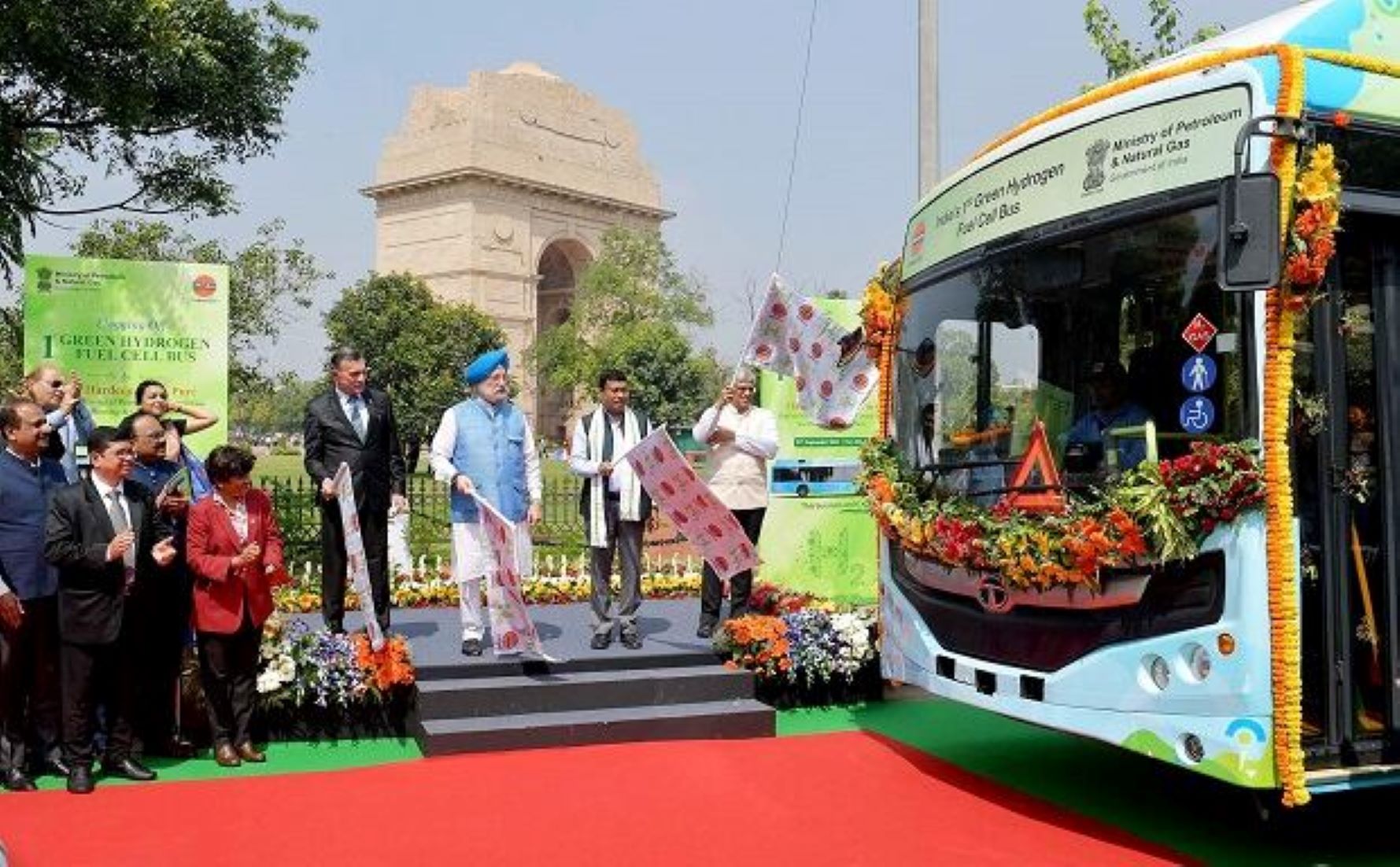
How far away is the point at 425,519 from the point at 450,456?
26.9 ft

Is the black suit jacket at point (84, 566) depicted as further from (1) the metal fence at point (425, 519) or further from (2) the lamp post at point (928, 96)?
(2) the lamp post at point (928, 96)

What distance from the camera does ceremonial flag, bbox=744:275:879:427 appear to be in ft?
30.4

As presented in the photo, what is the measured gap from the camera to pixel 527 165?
2655 inches

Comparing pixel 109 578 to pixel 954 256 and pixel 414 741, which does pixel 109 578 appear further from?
pixel 954 256

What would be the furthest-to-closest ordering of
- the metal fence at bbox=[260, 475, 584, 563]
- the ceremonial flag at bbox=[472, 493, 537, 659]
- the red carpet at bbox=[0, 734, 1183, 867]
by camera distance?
the metal fence at bbox=[260, 475, 584, 563], the ceremonial flag at bbox=[472, 493, 537, 659], the red carpet at bbox=[0, 734, 1183, 867]

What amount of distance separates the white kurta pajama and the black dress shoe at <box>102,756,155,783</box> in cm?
219

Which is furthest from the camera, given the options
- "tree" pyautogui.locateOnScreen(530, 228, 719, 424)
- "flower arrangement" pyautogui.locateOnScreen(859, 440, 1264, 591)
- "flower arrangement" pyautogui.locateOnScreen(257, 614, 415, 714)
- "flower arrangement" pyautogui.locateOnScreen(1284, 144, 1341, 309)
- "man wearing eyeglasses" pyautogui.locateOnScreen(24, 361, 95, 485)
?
"tree" pyautogui.locateOnScreen(530, 228, 719, 424)

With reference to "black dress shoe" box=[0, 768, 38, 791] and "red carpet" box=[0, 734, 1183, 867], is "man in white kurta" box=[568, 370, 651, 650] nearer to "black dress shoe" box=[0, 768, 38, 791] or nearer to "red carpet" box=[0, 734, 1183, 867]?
"red carpet" box=[0, 734, 1183, 867]

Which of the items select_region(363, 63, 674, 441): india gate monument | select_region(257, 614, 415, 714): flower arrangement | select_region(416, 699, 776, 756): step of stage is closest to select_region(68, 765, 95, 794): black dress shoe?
select_region(257, 614, 415, 714): flower arrangement

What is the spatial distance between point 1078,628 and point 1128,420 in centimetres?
93

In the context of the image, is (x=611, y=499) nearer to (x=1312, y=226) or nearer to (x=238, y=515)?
(x=238, y=515)

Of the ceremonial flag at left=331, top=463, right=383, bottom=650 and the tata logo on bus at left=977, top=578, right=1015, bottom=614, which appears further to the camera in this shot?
the ceremonial flag at left=331, top=463, right=383, bottom=650


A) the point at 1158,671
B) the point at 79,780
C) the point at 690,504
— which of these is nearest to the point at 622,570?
the point at 690,504

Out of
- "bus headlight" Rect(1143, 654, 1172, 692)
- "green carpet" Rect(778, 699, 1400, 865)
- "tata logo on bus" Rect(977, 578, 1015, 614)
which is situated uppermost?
"tata logo on bus" Rect(977, 578, 1015, 614)
